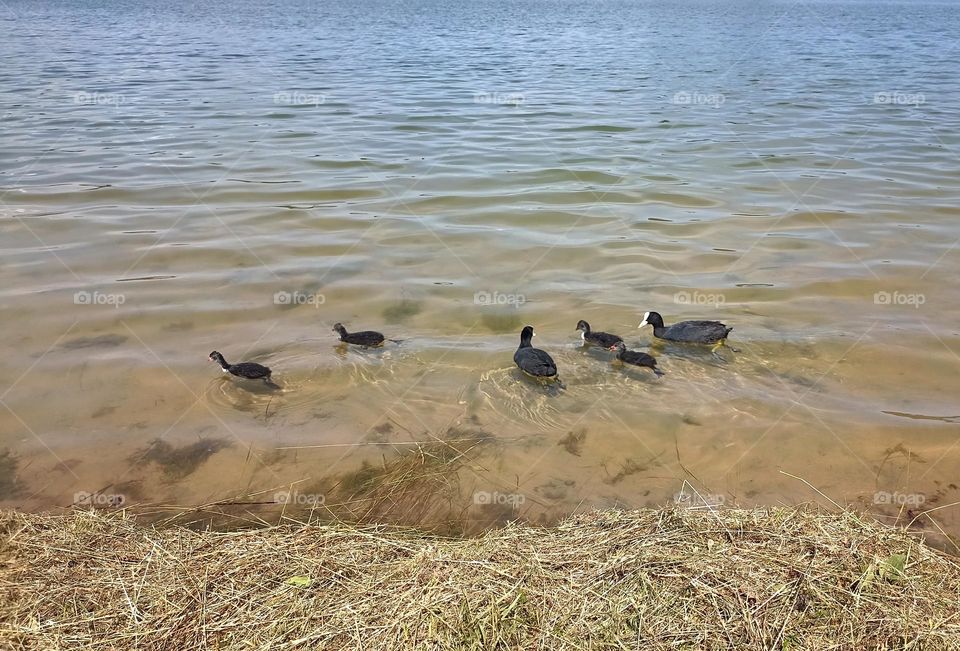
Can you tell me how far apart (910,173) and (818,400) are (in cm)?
1076

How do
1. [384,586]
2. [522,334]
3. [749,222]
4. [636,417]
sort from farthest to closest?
1. [749,222]
2. [522,334]
3. [636,417]
4. [384,586]

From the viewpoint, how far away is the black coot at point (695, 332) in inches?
330

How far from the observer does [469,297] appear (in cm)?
1001

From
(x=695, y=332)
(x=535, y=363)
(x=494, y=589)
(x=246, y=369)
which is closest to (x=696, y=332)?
(x=695, y=332)

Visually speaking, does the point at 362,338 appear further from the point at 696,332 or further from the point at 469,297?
the point at 696,332

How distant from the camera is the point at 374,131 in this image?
62.8 feet

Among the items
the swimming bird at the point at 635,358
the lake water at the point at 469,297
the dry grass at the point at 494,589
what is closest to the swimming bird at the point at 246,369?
the lake water at the point at 469,297

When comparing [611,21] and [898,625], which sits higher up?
[611,21]

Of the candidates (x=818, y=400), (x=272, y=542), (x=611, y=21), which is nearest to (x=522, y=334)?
(x=818, y=400)

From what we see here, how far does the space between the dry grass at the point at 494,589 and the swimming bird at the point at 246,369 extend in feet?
8.65

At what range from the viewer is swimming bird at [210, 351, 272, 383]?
775 cm

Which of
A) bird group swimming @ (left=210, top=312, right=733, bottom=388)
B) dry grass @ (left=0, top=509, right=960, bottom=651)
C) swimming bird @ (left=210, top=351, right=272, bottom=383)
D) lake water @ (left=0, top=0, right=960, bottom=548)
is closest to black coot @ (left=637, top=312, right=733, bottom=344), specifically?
bird group swimming @ (left=210, top=312, right=733, bottom=388)

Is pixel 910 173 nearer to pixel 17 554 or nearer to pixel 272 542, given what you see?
pixel 272 542

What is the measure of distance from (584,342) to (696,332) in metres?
1.33
